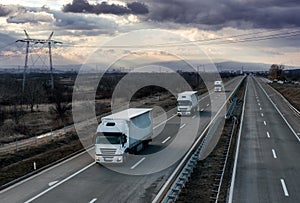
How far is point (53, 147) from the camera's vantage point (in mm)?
27484

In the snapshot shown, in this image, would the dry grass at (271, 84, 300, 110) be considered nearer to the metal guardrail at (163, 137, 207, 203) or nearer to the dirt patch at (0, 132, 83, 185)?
the dirt patch at (0, 132, 83, 185)

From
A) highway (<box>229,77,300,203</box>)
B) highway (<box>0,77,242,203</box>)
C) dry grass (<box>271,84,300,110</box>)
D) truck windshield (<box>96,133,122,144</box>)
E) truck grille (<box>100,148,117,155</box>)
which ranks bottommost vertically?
dry grass (<box>271,84,300,110</box>)

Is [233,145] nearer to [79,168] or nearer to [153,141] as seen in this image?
[153,141]

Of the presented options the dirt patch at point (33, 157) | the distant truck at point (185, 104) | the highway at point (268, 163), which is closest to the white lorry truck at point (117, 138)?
the dirt patch at point (33, 157)

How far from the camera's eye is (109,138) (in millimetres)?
21156

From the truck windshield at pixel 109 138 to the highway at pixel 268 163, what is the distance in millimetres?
7051

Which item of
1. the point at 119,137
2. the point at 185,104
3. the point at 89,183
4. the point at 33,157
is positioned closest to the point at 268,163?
the point at 119,137

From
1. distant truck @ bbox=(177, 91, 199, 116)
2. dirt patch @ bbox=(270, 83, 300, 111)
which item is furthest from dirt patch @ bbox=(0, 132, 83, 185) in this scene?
dirt patch @ bbox=(270, 83, 300, 111)

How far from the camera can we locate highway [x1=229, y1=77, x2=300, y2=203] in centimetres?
1608

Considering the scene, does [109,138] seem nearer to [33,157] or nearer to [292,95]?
[33,157]

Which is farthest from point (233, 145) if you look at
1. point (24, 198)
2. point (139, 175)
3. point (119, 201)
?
point (24, 198)

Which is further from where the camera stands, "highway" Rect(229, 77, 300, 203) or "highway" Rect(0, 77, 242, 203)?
"highway" Rect(229, 77, 300, 203)

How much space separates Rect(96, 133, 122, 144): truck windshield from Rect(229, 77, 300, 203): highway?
705cm

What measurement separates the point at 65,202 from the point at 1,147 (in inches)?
631
